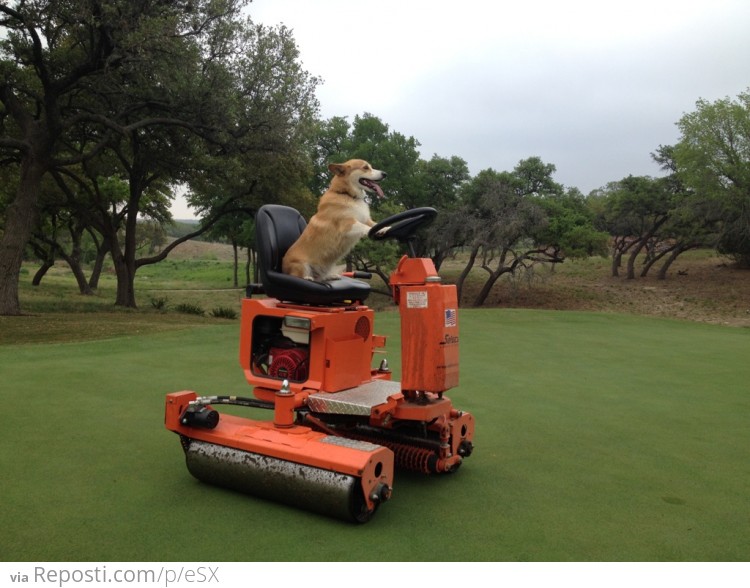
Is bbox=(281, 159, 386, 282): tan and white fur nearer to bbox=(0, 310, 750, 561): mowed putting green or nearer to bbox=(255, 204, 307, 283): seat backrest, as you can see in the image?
bbox=(255, 204, 307, 283): seat backrest

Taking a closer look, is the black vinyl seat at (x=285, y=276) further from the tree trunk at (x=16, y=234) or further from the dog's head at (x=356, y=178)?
the tree trunk at (x=16, y=234)

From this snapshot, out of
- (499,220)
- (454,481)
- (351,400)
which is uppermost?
(499,220)

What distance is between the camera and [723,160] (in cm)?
2731

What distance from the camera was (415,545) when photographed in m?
3.12

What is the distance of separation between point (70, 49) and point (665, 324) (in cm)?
1742

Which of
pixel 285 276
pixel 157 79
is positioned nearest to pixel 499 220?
pixel 157 79

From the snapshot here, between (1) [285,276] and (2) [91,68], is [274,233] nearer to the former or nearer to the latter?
(1) [285,276]

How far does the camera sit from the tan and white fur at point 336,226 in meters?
4.37

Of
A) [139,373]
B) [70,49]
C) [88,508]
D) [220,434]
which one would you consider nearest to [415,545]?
[220,434]

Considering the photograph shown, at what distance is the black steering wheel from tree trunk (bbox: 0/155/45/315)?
1487 cm

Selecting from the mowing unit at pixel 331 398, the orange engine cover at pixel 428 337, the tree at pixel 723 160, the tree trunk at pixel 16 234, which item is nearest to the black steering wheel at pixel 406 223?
the mowing unit at pixel 331 398

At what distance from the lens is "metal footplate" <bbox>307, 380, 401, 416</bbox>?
3.88 metres

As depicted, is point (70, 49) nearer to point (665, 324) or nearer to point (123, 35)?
point (123, 35)

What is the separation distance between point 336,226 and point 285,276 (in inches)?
19.8
